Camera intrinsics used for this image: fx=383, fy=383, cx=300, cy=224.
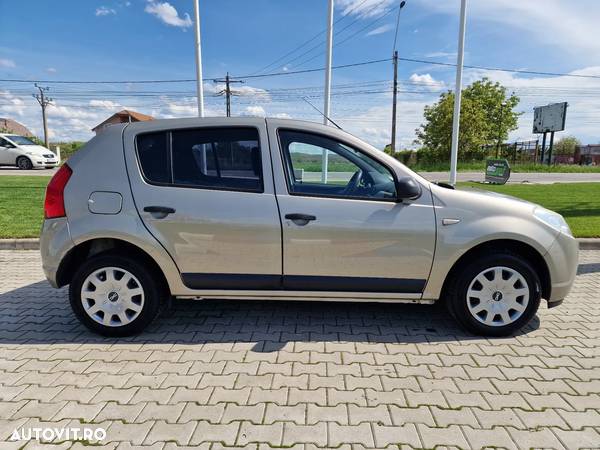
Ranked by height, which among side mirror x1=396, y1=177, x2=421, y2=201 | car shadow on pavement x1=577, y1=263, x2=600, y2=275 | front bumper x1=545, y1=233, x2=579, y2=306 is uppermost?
side mirror x1=396, y1=177, x2=421, y2=201

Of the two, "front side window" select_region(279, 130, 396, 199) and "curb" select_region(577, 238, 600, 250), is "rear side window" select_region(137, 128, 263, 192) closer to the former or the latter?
"front side window" select_region(279, 130, 396, 199)

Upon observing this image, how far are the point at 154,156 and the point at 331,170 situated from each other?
1474 millimetres

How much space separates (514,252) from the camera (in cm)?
321

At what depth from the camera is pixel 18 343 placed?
312cm

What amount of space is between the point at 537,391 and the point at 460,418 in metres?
0.67

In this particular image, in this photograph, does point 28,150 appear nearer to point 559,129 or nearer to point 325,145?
point 325,145

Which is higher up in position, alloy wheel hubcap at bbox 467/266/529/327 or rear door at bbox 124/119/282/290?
rear door at bbox 124/119/282/290

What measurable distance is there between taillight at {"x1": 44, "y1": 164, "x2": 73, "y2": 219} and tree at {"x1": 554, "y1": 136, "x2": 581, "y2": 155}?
66025 millimetres

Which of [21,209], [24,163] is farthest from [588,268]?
[24,163]

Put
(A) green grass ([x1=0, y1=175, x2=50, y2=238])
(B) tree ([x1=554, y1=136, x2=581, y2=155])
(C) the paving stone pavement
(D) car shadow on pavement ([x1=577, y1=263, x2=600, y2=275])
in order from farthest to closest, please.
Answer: (B) tree ([x1=554, y1=136, x2=581, y2=155]) → (A) green grass ([x1=0, y1=175, x2=50, y2=238]) → (D) car shadow on pavement ([x1=577, y1=263, x2=600, y2=275]) → (C) the paving stone pavement

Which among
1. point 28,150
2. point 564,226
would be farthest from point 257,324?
point 28,150

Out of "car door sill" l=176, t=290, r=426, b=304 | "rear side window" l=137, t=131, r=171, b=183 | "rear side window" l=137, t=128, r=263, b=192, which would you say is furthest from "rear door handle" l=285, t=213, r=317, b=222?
"rear side window" l=137, t=131, r=171, b=183

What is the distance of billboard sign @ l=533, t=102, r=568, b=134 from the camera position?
3512 centimetres

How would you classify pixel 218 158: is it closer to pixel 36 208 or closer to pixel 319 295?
pixel 319 295
